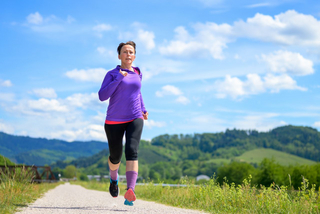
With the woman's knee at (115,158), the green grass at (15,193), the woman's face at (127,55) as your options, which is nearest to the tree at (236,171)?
the green grass at (15,193)

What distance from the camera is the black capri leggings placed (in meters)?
6.46

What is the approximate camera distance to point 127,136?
21.5ft

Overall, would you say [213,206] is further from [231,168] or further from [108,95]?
[231,168]

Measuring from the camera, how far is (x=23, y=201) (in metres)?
8.99

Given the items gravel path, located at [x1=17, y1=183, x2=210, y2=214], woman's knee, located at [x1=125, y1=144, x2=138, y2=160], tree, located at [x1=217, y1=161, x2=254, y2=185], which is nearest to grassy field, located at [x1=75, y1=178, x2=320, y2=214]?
gravel path, located at [x1=17, y1=183, x2=210, y2=214]

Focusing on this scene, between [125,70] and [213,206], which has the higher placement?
[125,70]

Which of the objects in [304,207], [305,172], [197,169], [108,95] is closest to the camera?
[108,95]

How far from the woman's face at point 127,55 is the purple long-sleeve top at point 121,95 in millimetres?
244

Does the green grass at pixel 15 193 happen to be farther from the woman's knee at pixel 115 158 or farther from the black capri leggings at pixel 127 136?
the black capri leggings at pixel 127 136

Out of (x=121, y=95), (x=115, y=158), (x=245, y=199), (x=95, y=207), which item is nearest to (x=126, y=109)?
(x=121, y=95)

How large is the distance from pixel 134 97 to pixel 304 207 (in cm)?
427

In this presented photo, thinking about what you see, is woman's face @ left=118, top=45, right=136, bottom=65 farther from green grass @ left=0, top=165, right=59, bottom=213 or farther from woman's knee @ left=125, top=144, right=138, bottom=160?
green grass @ left=0, top=165, right=59, bottom=213

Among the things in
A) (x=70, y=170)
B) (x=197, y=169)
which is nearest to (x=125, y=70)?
(x=70, y=170)

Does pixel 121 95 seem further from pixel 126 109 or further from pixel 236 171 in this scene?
pixel 236 171
